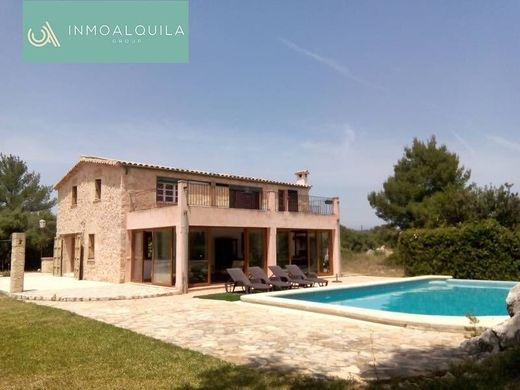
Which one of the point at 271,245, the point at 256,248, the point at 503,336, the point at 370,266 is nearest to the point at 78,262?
the point at 256,248

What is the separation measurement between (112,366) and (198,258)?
38.8 ft

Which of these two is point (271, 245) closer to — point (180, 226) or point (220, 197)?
point (220, 197)

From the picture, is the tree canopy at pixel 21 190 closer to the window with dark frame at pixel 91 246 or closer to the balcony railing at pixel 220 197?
the window with dark frame at pixel 91 246

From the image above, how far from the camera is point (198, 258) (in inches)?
712

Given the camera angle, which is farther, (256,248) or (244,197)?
(244,197)

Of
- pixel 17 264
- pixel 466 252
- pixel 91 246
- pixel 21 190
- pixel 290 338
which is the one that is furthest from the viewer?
pixel 21 190

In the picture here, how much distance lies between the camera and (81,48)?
46.3 feet

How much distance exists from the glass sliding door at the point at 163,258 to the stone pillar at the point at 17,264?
17.3 ft

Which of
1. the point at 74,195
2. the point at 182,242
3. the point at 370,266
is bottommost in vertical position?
the point at 370,266

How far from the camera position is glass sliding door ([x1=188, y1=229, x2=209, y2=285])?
17.8m

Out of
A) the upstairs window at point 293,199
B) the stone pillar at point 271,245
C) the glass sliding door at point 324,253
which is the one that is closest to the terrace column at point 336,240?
the glass sliding door at point 324,253

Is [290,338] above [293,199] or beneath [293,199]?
beneath

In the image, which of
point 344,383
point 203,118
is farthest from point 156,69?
point 344,383

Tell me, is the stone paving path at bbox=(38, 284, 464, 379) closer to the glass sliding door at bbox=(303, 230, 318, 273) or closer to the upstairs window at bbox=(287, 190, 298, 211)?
the glass sliding door at bbox=(303, 230, 318, 273)
